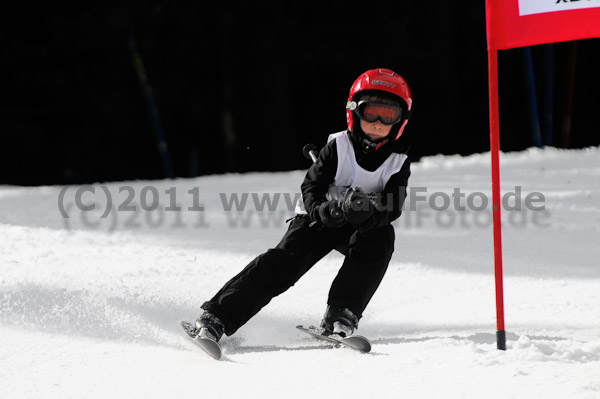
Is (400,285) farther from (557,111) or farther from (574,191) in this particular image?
(557,111)

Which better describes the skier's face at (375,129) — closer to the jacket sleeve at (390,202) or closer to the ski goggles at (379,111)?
the ski goggles at (379,111)

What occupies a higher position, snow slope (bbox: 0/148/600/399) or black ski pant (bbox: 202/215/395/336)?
black ski pant (bbox: 202/215/395/336)

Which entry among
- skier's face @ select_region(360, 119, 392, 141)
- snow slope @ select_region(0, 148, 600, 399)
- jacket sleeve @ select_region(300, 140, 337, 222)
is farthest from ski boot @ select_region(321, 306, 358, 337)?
skier's face @ select_region(360, 119, 392, 141)

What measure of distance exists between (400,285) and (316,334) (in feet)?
3.98

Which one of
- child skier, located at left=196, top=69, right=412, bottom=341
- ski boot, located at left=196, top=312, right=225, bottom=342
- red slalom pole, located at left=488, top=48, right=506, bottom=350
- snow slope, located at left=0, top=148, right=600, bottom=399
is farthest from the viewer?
child skier, located at left=196, top=69, right=412, bottom=341

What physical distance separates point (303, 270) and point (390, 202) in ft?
1.69

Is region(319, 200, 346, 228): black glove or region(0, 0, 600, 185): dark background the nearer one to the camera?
region(319, 200, 346, 228): black glove

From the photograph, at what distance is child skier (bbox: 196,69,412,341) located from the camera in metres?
3.72

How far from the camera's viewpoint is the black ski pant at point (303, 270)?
3734 mm

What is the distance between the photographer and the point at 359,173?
3.84 m

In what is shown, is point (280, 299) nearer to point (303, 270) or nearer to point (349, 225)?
point (303, 270)

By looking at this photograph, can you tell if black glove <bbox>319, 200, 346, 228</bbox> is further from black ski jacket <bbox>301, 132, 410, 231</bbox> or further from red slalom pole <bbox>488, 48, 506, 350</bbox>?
red slalom pole <bbox>488, 48, 506, 350</bbox>

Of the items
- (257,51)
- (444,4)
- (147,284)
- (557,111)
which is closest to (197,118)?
(257,51)

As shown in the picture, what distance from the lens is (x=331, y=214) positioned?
362cm
